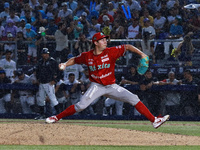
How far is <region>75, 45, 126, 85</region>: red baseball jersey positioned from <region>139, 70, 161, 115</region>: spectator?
5.55 metres

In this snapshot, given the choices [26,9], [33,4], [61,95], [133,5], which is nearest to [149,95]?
[61,95]

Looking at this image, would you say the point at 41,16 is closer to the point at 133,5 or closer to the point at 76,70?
the point at 76,70

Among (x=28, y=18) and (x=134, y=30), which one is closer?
(x=134, y=30)

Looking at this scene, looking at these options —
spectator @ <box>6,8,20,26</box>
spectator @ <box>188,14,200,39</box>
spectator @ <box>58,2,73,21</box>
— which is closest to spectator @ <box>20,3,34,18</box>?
spectator @ <box>6,8,20,26</box>

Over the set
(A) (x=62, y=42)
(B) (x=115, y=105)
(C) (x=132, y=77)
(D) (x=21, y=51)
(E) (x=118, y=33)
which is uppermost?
(E) (x=118, y=33)

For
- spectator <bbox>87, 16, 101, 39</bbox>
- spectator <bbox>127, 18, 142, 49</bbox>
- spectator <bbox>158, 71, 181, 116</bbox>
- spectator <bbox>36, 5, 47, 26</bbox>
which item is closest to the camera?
spectator <bbox>158, 71, 181, 116</bbox>

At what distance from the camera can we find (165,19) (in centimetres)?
1490

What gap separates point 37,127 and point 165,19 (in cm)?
787

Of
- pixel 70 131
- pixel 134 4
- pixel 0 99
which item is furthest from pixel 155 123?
pixel 134 4

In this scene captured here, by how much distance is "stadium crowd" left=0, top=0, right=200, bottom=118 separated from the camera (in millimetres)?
13391

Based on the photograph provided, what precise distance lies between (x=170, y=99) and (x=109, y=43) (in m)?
2.47

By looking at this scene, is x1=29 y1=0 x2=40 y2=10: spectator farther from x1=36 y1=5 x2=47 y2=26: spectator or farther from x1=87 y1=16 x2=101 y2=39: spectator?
x1=87 y1=16 x2=101 y2=39: spectator

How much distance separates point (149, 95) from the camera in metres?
13.4

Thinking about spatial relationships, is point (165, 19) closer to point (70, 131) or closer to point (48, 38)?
point (48, 38)
